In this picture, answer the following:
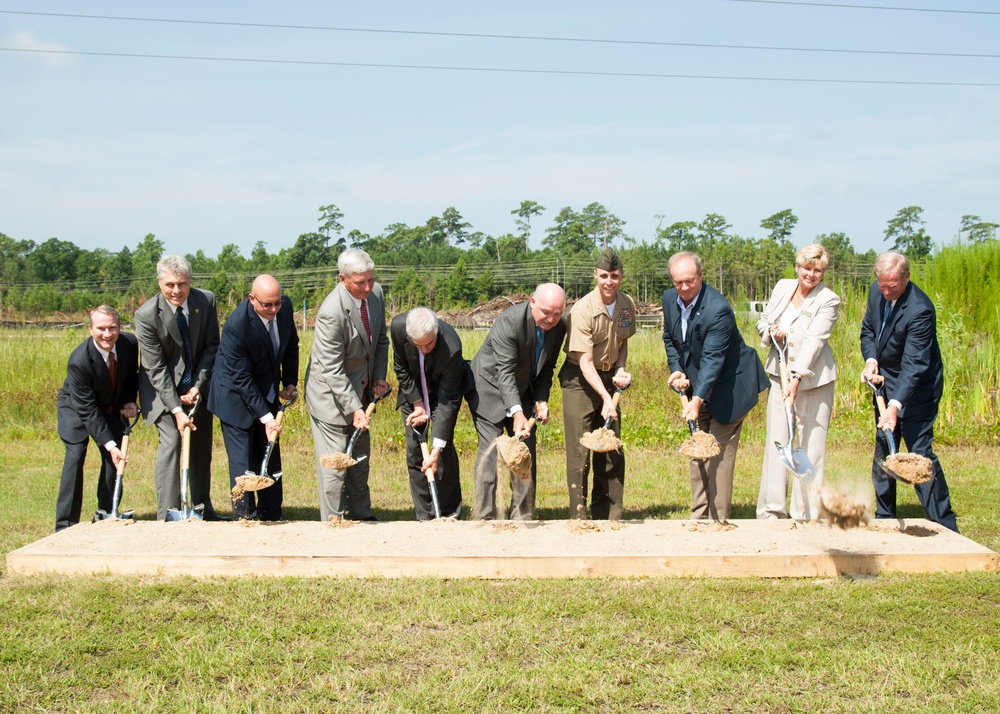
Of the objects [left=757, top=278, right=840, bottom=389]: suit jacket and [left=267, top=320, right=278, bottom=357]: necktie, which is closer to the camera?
[left=757, top=278, right=840, bottom=389]: suit jacket

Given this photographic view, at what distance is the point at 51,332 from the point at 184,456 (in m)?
10.4

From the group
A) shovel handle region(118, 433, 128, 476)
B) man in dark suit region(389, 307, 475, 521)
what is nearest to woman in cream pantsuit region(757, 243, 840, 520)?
man in dark suit region(389, 307, 475, 521)

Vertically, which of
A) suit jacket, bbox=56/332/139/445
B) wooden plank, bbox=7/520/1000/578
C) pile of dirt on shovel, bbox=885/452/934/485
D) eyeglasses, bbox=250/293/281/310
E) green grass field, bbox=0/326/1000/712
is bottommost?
green grass field, bbox=0/326/1000/712

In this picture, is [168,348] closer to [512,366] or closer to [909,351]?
[512,366]

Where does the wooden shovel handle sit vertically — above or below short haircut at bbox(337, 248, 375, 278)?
below

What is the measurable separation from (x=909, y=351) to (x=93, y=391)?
5.90 meters

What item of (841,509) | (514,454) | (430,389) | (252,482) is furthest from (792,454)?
(252,482)

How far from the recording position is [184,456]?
639 cm

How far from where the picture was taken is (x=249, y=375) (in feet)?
21.2

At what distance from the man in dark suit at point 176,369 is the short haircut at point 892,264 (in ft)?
16.2

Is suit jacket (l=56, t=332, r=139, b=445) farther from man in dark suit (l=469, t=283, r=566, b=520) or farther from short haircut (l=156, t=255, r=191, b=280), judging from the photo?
man in dark suit (l=469, t=283, r=566, b=520)

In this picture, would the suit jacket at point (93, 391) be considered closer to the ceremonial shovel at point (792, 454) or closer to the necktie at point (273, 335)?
the necktie at point (273, 335)

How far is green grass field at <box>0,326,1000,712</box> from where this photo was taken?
3.74 m

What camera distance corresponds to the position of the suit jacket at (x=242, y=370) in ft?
21.0
